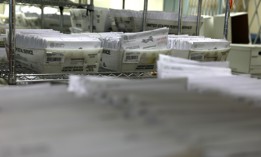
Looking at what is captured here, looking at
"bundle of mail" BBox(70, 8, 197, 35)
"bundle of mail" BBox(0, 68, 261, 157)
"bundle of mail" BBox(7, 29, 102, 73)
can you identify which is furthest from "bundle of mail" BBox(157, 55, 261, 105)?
"bundle of mail" BBox(70, 8, 197, 35)

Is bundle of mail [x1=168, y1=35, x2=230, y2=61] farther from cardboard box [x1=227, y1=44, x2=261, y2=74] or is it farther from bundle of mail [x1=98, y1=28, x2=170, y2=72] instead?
cardboard box [x1=227, y1=44, x2=261, y2=74]

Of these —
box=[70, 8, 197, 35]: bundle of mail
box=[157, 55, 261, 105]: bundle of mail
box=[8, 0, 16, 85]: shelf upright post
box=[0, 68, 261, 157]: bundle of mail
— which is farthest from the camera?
box=[70, 8, 197, 35]: bundle of mail

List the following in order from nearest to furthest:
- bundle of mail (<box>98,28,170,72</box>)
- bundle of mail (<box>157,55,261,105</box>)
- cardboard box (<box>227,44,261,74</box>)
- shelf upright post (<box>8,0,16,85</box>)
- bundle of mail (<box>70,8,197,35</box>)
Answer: bundle of mail (<box>157,55,261,105</box>) < shelf upright post (<box>8,0,16,85</box>) < bundle of mail (<box>98,28,170,72</box>) < bundle of mail (<box>70,8,197,35</box>) < cardboard box (<box>227,44,261,74</box>)

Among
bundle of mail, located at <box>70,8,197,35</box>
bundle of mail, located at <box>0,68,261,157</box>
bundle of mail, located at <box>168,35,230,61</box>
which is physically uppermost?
bundle of mail, located at <box>70,8,197,35</box>

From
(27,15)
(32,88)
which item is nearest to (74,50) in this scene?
(32,88)

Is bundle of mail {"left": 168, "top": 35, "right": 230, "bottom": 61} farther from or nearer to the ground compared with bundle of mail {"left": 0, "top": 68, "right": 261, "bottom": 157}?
farther from the ground

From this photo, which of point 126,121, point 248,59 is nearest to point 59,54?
point 126,121

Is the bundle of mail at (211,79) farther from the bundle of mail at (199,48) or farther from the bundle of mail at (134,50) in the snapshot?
the bundle of mail at (199,48)

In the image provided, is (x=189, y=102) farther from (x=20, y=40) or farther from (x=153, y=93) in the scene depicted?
(x=20, y=40)

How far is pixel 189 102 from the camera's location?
2.24ft

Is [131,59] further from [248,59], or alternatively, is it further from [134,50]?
[248,59]

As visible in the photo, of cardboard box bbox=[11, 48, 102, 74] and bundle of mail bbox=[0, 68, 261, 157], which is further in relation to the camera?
cardboard box bbox=[11, 48, 102, 74]

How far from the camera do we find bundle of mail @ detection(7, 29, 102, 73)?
1.53 m

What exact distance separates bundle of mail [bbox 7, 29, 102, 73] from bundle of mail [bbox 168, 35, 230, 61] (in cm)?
40
